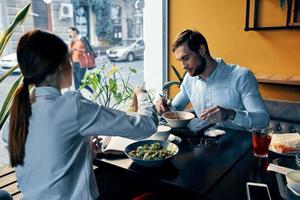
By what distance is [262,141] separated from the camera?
1249mm

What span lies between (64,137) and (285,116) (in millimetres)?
1771

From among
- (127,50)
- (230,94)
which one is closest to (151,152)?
(230,94)

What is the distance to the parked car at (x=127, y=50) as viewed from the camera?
10.8ft

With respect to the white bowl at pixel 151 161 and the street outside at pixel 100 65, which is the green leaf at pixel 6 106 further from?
the white bowl at pixel 151 161

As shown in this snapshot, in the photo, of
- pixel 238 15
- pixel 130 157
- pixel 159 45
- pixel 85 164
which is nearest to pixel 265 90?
pixel 238 15

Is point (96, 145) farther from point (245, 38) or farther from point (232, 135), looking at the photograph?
point (245, 38)

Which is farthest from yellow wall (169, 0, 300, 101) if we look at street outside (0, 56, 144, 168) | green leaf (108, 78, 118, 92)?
green leaf (108, 78, 118, 92)

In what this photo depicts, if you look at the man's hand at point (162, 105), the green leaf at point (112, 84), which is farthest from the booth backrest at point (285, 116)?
the green leaf at point (112, 84)

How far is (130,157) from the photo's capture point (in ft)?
3.94

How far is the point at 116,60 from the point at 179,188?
248 centimetres

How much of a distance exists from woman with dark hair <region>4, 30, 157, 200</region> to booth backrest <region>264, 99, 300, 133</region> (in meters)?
1.50

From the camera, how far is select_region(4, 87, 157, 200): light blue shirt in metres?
0.97

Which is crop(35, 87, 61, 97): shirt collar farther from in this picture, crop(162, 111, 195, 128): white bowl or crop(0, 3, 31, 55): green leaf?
crop(0, 3, 31, 55): green leaf

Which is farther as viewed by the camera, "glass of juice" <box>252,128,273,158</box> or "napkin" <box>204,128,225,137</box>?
"napkin" <box>204,128,225,137</box>
